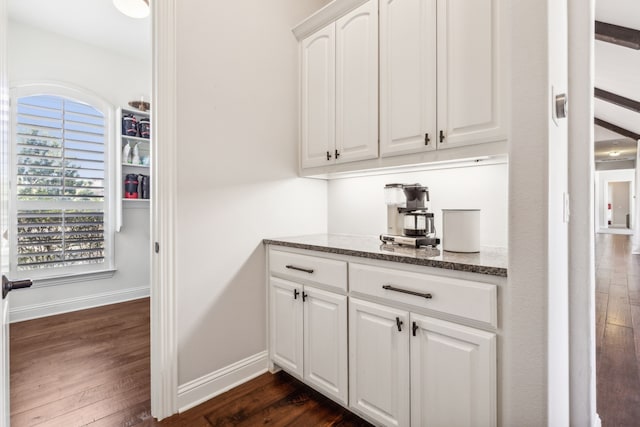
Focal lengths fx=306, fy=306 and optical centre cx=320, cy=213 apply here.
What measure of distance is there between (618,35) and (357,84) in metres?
3.49

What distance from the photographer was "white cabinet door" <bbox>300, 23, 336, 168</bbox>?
6.52 ft

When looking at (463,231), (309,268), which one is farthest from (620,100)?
(309,268)

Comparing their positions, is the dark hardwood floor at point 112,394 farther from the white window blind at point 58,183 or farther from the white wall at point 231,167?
the white window blind at point 58,183

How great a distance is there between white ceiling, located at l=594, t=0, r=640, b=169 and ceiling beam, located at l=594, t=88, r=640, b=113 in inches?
5.7

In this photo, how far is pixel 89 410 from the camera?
5.37ft

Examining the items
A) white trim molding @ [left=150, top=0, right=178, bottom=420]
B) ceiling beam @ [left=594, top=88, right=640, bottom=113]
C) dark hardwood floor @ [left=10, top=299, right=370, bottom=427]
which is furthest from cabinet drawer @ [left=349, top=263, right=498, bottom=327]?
ceiling beam @ [left=594, top=88, right=640, bottom=113]

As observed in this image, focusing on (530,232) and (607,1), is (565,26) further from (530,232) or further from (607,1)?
(607,1)

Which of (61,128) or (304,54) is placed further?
(61,128)

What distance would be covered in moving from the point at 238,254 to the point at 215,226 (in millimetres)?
237

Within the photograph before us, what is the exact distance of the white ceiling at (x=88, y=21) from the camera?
107 inches

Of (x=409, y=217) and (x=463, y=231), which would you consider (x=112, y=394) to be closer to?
(x=409, y=217)

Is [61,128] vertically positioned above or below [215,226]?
above

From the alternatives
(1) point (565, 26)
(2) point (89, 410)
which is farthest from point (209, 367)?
(1) point (565, 26)

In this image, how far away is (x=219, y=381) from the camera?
181cm
